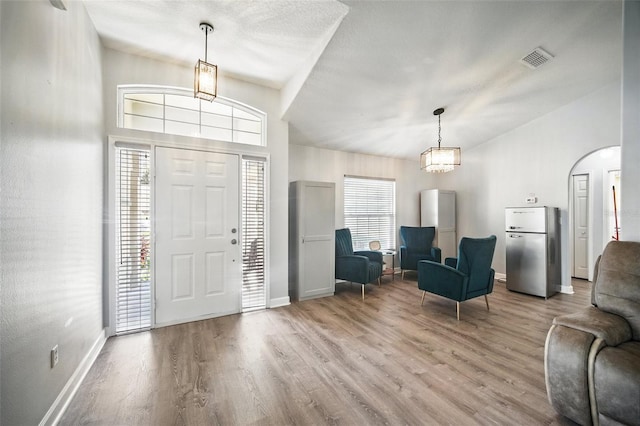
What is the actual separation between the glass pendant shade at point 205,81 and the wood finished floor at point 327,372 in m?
2.31

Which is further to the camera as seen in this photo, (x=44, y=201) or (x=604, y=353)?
(x=44, y=201)

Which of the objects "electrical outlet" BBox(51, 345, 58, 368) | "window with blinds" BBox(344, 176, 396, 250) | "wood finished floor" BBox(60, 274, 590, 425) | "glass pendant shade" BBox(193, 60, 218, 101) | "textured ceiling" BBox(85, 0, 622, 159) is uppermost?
"textured ceiling" BBox(85, 0, 622, 159)

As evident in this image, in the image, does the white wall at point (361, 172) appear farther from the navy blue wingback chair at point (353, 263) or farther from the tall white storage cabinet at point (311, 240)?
the tall white storage cabinet at point (311, 240)

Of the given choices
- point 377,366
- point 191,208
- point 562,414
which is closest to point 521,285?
point 562,414

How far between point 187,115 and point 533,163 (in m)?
5.59

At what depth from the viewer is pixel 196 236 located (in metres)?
3.28

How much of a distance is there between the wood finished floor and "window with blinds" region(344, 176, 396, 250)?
2.11 metres

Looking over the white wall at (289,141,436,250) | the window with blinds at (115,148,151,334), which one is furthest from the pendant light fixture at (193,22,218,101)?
the white wall at (289,141,436,250)

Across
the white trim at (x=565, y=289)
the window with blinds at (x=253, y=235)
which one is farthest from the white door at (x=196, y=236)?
the white trim at (x=565, y=289)

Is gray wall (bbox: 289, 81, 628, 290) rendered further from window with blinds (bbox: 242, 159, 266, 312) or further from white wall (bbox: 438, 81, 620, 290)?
window with blinds (bbox: 242, 159, 266, 312)

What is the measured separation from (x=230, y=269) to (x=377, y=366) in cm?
209

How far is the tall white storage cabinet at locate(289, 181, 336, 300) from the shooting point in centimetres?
407

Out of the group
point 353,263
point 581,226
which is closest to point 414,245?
point 353,263

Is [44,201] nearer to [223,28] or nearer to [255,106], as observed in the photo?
[223,28]
